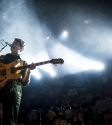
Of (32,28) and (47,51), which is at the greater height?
(32,28)

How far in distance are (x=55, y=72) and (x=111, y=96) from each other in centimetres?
264

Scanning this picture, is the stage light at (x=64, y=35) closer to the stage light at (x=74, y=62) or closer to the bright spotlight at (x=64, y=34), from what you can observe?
the bright spotlight at (x=64, y=34)

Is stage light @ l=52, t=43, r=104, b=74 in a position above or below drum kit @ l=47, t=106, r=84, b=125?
above

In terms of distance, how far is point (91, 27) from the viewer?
682 cm

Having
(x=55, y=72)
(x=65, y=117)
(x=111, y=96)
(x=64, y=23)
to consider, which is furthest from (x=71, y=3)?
(x=65, y=117)

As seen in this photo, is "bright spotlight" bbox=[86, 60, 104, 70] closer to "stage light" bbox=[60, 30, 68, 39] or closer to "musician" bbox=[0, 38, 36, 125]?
"stage light" bbox=[60, 30, 68, 39]

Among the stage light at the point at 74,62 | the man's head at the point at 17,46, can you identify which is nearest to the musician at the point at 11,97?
the man's head at the point at 17,46

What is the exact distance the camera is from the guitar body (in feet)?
8.45

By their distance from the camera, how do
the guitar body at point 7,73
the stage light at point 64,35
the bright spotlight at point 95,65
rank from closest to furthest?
the guitar body at point 7,73 < the bright spotlight at point 95,65 < the stage light at point 64,35

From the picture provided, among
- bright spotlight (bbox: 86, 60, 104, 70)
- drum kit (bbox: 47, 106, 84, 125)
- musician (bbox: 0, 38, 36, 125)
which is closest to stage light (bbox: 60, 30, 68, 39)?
bright spotlight (bbox: 86, 60, 104, 70)

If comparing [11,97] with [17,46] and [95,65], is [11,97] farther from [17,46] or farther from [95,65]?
[95,65]

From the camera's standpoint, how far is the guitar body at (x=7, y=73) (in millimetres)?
2576

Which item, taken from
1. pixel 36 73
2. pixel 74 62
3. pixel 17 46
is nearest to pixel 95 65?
pixel 74 62

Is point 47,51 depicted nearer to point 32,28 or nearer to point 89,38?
point 32,28
